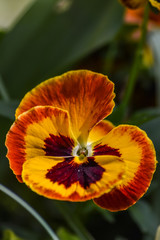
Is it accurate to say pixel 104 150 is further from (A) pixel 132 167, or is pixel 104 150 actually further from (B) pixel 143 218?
(B) pixel 143 218

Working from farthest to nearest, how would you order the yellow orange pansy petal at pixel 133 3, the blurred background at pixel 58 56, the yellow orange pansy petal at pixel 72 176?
1. the blurred background at pixel 58 56
2. the yellow orange pansy petal at pixel 133 3
3. the yellow orange pansy petal at pixel 72 176

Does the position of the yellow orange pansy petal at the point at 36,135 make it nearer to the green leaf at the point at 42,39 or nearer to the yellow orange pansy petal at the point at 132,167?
the yellow orange pansy petal at the point at 132,167

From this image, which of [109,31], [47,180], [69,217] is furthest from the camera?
[109,31]

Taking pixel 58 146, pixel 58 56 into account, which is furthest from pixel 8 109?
pixel 58 56

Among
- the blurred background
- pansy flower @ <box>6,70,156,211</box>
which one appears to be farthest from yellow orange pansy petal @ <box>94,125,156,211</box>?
the blurred background

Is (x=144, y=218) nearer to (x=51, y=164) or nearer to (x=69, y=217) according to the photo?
(x=69, y=217)

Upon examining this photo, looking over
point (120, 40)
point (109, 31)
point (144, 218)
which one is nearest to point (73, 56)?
point (109, 31)

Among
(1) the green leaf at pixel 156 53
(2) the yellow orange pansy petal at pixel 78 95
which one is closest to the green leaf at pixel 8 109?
(2) the yellow orange pansy petal at pixel 78 95
